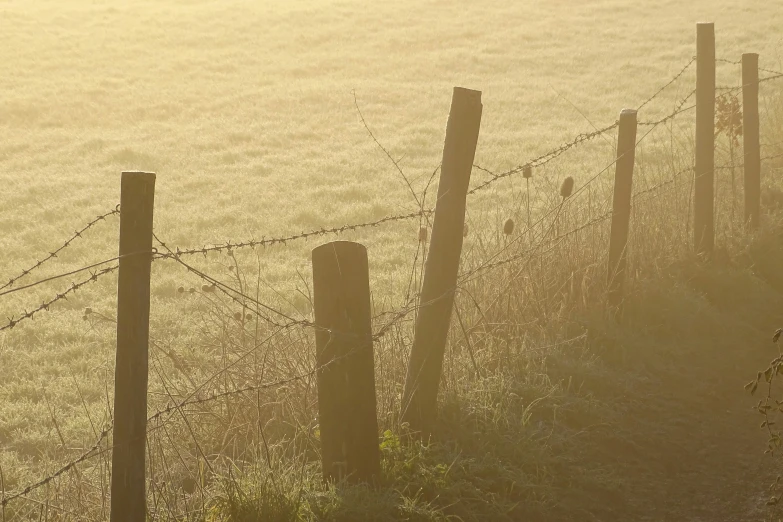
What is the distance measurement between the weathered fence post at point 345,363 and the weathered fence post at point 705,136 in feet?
15.2

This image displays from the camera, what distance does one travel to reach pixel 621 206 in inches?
284

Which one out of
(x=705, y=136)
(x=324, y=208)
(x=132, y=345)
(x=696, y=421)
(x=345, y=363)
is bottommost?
(x=696, y=421)

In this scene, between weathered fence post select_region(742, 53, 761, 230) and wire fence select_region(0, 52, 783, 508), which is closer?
wire fence select_region(0, 52, 783, 508)

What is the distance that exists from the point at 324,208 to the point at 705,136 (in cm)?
663

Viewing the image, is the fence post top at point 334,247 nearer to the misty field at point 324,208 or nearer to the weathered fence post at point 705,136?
→ the misty field at point 324,208

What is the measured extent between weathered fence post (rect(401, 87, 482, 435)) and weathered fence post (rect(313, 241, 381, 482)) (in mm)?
617

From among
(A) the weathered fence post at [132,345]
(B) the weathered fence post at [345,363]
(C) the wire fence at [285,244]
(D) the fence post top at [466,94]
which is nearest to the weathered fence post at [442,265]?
(D) the fence post top at [466,94]

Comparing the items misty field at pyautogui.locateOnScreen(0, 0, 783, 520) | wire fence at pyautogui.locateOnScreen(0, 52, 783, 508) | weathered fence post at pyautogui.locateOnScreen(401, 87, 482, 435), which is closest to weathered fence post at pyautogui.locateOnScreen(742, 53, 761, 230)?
misty field at pyautogui.locateOnScreen(0, 0, 783, 520)

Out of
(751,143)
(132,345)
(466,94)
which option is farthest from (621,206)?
(132,345)

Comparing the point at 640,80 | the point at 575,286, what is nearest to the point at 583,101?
the point at 640,80

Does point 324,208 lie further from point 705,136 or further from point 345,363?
point 345,363

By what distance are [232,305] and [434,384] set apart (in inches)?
176

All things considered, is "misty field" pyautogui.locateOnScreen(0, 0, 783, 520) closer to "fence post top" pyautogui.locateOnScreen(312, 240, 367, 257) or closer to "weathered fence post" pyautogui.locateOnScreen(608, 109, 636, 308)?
"weathered fence post" pyautogui.locateOnScreen(608, 109, 636, 308)

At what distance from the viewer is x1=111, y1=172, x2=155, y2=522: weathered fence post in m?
3.58
